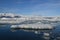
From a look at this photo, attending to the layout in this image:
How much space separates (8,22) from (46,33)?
39.2 inches

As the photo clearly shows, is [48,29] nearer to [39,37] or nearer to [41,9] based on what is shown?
[39,37]

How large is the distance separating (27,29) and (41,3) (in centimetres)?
75

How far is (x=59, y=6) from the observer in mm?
2377

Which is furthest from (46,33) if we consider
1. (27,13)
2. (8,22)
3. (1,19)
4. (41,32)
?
(1,19)

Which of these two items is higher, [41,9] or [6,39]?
[41,9]

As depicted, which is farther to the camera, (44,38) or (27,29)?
(27,29)

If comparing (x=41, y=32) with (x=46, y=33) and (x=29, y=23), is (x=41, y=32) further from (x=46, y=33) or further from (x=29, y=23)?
(x=29, y=23)

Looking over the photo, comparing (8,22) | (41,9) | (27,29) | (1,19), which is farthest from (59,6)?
(1,19)

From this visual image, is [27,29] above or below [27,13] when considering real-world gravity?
below

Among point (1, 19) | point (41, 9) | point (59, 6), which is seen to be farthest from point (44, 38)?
point (1, 19)

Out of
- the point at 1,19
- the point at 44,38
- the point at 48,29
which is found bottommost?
the point at 44,38

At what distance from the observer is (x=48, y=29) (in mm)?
2379

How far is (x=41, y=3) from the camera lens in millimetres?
2387

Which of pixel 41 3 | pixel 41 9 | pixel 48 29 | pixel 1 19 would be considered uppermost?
pixel 41 3
